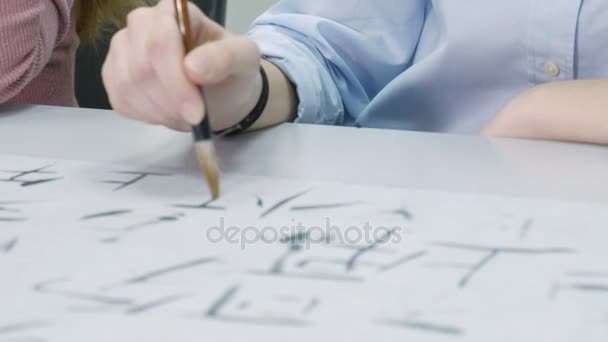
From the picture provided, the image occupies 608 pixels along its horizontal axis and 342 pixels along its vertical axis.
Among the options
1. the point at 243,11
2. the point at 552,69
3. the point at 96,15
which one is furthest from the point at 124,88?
the point at 243,11

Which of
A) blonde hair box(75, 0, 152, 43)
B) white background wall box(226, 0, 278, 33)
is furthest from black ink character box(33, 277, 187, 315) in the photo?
white background wall box(226, 0, 278, 33)

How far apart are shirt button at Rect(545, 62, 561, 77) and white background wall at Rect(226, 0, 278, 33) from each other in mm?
851

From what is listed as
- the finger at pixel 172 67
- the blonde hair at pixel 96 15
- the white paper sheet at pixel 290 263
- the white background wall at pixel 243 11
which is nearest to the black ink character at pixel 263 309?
the white paper sheet at pixel 290 263

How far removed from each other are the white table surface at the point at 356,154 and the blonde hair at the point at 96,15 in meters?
0.28

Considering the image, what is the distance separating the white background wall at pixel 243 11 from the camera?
1.26 metres

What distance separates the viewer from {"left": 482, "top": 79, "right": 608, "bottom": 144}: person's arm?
0.35 meters

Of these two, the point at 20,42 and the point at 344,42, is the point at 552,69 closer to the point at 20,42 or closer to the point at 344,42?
the point at 344,42

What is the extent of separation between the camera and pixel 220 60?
0.30 metres

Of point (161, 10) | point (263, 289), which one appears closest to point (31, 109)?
point (161, 10)

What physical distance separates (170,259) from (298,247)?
4 cm

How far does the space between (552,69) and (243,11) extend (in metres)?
0.88

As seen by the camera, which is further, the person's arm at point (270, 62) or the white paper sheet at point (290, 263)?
the person's arm at point (270, 62)

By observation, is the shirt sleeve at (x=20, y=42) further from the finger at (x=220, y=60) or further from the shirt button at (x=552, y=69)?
the shirt button at (x=552, y=69)

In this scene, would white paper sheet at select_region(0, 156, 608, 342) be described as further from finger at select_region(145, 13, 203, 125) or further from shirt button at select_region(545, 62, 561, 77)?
shirt button at select_region(545, 62, 561, 77)
